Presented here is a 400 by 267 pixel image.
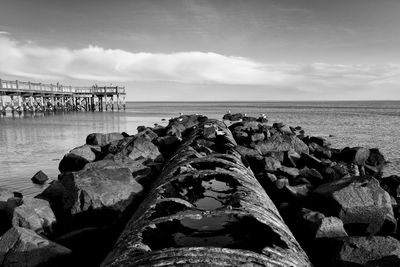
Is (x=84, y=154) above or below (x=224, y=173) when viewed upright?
below

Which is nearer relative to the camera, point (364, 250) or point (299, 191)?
point (364, 250)

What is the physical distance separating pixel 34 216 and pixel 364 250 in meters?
5.84

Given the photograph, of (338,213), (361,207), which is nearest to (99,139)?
(338,213)

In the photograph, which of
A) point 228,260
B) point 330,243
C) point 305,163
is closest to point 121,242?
point 228,260

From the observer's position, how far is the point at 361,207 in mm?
7285

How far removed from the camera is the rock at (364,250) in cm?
533

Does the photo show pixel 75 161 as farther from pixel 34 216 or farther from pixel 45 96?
pixel 45 96

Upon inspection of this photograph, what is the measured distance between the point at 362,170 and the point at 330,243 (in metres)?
9.23

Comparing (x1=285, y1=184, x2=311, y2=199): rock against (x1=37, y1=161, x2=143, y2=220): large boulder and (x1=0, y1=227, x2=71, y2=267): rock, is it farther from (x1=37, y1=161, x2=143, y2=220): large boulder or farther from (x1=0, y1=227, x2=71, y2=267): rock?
(x1=0, y1=227, x2=71, y2=267): rock

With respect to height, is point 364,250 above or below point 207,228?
below

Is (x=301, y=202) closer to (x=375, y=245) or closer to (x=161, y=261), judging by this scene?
(x=375, y=245)

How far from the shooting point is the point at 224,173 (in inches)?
259

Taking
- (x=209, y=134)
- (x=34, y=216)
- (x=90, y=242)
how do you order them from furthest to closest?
(x=209, y=134)
(x=34, y=216)
(x=90, y=242)

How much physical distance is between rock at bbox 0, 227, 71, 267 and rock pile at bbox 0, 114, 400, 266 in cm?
1
